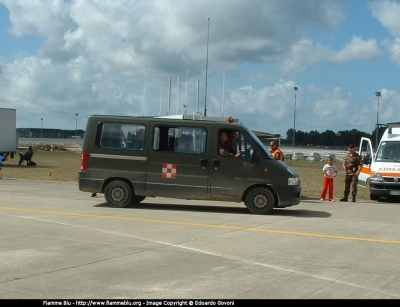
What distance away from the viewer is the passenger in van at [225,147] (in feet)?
47.9

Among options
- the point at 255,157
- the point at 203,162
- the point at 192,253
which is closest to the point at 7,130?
the point at 203,162

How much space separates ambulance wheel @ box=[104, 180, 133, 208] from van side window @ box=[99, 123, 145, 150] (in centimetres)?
99

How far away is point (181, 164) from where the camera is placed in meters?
14.7

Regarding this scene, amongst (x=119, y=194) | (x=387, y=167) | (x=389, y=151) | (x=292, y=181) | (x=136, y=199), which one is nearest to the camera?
(x=292, y=181)

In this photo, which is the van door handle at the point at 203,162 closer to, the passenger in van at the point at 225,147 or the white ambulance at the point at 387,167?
the passenger in van at the point at 225,147

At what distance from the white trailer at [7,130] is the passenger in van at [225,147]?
30635 mm

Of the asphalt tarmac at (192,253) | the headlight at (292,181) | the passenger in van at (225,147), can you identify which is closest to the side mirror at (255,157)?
the passenger in van at (225,147)

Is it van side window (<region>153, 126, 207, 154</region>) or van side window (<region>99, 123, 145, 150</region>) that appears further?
van side window (<region>99, 123, 145, 150</region>)

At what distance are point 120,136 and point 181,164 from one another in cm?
174

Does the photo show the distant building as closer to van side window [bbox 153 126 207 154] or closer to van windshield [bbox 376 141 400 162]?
van windshield [bbox 376 141 400 162]

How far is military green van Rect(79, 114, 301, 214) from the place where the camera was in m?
14.5

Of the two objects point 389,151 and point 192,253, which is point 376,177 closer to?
point 389,151

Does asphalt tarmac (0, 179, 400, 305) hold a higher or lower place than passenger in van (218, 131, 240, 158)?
lower

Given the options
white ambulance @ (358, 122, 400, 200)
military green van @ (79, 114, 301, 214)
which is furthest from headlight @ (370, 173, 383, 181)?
military green van @ (79, 114, 301, 214)
